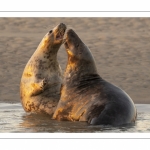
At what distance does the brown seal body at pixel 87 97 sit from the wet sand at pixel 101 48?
150 inches

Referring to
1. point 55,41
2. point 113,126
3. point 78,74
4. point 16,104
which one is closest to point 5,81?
point 16,104

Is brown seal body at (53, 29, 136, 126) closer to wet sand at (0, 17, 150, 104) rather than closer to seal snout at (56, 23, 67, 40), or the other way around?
seal snout at (56, 23, 67, 40)

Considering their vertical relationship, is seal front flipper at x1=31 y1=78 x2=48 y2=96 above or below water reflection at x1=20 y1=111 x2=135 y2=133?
above

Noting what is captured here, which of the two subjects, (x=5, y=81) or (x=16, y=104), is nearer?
(x=16, y=104)

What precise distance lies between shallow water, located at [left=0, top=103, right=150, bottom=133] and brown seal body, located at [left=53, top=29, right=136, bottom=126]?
0.16 metres

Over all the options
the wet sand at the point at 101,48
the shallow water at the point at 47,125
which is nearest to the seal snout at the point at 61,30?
the shallow water at the point at 47,125

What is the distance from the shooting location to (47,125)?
401 inches

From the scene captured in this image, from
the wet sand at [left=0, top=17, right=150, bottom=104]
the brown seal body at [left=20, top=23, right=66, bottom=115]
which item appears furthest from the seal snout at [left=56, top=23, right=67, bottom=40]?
the wet sand at [left=0, top=17, right=150, bottom=104]

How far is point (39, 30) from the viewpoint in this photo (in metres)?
22.3

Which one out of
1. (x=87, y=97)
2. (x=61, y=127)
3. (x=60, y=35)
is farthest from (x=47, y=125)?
(x=60, y=35)

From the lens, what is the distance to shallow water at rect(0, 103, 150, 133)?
961 centimetres

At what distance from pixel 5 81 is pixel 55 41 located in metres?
4.89

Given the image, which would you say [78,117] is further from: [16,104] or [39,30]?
[39,30]
